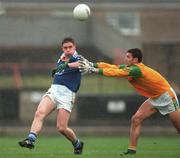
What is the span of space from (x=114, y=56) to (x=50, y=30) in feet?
11.5

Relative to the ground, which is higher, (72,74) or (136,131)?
(72,74)

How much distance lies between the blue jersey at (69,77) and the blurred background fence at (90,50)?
10.4m

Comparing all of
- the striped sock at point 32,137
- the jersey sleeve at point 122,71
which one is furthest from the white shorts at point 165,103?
the striped sock at point 32,137

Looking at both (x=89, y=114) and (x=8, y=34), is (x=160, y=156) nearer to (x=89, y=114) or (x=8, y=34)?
(x=89, y=114)

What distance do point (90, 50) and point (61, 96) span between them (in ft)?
52.2

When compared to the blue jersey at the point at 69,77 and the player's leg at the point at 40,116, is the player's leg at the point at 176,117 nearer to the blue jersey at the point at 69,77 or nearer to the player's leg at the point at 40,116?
the blue jersey at the point at 69,77

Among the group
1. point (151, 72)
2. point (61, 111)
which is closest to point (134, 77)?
point (151, 72)

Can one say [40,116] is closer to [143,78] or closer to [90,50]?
[143,78]

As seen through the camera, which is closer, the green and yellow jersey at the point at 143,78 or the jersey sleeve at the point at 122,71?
the jersey sleeve at the point at 122,71

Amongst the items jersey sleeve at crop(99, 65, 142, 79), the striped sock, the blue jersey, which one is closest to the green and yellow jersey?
jersey sleeve at crop(99, 65, 142, 79)

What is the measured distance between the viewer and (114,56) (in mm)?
29312

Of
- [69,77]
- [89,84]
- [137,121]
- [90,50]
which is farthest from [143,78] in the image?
[90,50]

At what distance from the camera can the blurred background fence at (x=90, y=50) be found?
83.5ft

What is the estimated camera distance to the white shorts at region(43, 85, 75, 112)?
1469cm
